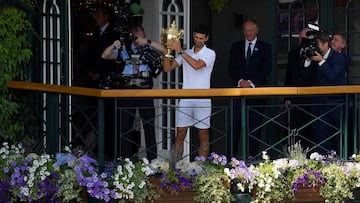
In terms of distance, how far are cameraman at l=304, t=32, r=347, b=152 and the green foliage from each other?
117 inches

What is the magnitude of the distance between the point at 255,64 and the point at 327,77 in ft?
2.98

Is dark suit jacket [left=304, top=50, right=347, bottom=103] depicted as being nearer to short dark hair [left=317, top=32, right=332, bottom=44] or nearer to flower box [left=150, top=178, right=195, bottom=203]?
short dark hair [left=317, top=32, right=332, bottom=44]

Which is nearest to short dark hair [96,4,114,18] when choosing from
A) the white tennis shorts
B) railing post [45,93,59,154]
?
railing post [45,93,59,154]

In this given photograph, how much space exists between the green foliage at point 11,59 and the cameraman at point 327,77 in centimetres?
298

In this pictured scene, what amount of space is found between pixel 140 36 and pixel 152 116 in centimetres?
84

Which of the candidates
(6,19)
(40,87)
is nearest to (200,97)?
(40,87)

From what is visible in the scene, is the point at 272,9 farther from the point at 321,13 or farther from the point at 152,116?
the point at 152,116

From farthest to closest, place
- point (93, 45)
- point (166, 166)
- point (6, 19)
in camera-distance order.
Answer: point (93, 45), point (6, 19), point (166, 166)

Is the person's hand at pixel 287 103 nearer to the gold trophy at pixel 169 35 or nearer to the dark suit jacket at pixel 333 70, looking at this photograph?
the dark suit jacket at pixel 333 70

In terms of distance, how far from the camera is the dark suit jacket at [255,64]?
10.2m

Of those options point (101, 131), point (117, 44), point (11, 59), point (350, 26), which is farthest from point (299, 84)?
point (11, 59)

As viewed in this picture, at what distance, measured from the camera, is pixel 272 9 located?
36.1ft

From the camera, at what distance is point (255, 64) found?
33.7 feet

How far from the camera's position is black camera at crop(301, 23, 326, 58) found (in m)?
9.70
